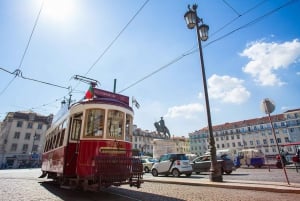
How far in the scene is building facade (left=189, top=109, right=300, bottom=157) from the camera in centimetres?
6384

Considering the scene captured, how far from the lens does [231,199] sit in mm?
5289

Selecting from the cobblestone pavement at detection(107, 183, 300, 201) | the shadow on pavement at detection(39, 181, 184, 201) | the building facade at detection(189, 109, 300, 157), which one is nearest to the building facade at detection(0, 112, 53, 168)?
the shadow on pavement at detection(39, 181, 184, 201)

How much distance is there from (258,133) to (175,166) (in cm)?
6723

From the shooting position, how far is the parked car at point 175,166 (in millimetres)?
12938

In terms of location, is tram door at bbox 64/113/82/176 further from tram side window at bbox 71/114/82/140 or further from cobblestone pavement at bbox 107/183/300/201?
cobblestone pavement at bbox 107/183/300/201

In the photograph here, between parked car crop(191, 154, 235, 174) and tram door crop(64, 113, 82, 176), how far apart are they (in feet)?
33.0

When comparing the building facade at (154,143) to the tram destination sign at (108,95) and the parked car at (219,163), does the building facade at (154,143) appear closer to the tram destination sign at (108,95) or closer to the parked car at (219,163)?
the parked car at (219,163)

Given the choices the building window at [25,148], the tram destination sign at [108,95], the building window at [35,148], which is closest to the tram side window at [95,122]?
the tram destination sign at [108,95]

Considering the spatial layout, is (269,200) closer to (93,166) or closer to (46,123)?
(93,166)

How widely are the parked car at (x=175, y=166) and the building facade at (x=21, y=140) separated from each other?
40.6 metres

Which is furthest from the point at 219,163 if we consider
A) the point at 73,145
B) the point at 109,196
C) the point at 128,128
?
the point at 73,145

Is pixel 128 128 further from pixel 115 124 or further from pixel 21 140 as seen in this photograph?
pixel 21 140

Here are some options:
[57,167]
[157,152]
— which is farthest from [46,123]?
[57,167]

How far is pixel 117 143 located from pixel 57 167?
2765 mm
